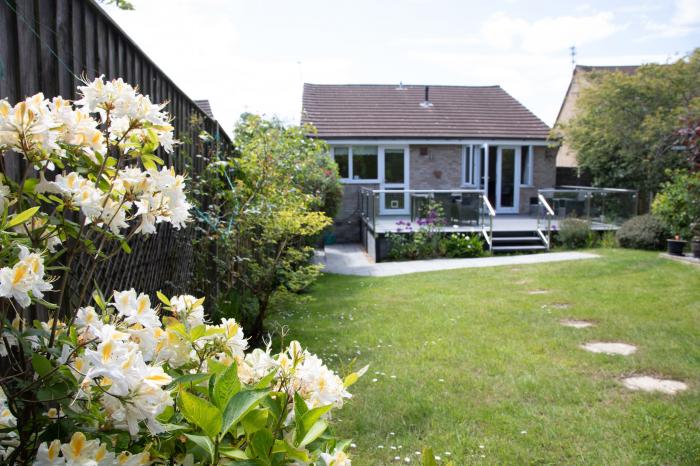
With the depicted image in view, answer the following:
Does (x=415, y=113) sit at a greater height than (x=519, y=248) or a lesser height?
greater

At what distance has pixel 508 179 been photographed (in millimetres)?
21438

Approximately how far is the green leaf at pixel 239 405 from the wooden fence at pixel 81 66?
1.12 meters

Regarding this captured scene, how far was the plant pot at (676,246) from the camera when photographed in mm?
13086

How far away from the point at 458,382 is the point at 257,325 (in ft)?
6.97

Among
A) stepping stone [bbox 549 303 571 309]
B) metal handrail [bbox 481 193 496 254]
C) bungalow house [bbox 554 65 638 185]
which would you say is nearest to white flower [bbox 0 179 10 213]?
stepping stone [bbox 549 303 571 309]

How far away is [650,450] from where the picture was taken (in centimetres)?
365

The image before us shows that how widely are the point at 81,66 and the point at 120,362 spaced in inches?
67.4

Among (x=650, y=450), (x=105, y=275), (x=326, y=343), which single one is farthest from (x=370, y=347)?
(x=105, y=275)

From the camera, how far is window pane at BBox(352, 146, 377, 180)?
20250 mm

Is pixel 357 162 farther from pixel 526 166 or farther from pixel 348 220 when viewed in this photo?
pixel 526 166

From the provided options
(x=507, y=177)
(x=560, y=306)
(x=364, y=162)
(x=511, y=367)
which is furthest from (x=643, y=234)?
(x=511, y=367)

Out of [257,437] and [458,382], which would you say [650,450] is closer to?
[458,382]

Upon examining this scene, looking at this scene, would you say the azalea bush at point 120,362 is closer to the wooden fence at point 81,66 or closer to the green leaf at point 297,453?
the green leaf at point 297,453

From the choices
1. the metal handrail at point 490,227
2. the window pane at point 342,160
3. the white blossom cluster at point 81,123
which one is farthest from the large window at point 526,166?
the white blossom cluster at point 81,123
